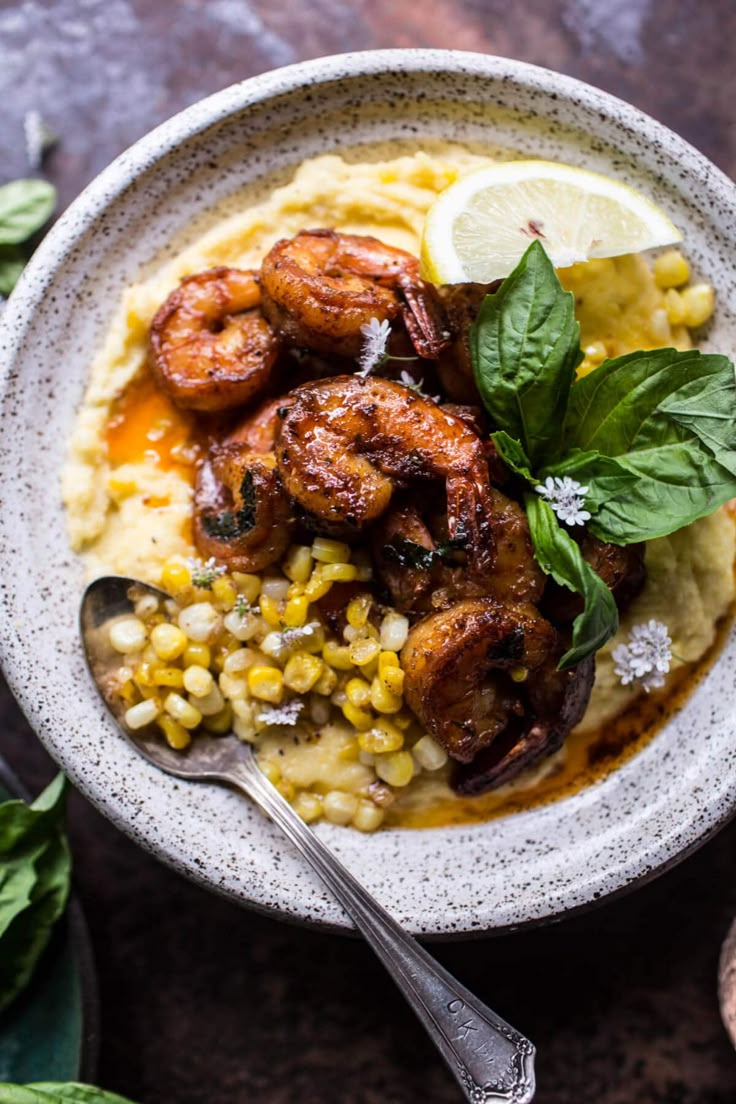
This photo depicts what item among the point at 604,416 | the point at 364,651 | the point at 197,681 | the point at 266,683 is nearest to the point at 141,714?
the point at 197,681

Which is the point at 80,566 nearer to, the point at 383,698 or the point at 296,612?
the point at 296,612

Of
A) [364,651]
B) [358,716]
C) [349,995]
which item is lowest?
[349,995]

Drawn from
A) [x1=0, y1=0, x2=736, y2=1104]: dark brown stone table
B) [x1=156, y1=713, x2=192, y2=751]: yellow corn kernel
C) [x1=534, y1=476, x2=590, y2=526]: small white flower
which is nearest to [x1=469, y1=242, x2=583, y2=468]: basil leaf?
[x1=534, y1=476, x2=590, y2=526]: small white flower

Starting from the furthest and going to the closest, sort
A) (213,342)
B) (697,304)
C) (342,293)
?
(697,304)
(213,342)
(342,293)

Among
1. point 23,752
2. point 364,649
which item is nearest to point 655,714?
point 364,649

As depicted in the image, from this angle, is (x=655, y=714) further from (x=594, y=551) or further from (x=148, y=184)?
(x=148, y=184)

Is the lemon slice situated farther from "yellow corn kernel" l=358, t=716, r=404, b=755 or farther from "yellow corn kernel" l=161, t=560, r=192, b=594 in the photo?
"yellow corn kernel" l=358, t=716, r=404, b=755
